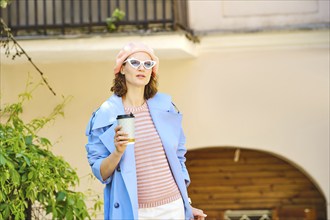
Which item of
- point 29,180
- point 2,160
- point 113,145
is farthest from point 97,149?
point 29,180

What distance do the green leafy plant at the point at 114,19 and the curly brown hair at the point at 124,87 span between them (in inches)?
225

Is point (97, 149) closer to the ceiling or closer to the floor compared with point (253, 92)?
closer to the ceiling

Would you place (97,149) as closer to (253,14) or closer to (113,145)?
(113,145)

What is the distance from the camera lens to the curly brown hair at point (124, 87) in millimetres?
5703

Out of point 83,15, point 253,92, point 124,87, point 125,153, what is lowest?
point 253,92

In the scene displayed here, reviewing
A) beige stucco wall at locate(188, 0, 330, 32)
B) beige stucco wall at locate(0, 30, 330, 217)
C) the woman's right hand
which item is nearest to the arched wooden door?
beige stucco wall at locate(0, 30, 330, 217)

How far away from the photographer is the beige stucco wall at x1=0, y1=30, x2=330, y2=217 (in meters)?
11.9

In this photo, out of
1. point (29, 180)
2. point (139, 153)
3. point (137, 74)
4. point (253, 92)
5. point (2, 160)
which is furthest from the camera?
point (253, 92)

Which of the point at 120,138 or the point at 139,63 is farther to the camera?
the point at 139,63

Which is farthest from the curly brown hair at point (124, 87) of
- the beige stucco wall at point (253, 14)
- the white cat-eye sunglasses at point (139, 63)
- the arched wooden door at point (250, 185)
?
the arched wooden door at point (250, 185)

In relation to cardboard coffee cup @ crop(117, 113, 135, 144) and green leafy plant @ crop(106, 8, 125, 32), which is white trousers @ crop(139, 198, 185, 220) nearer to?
cardboard coffee cup @ crop(117, 113, 135, 144)

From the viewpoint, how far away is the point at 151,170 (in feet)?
18.2

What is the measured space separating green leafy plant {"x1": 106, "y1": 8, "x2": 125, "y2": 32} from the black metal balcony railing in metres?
0.04

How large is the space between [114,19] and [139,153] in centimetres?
616
